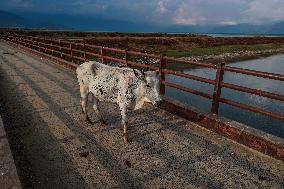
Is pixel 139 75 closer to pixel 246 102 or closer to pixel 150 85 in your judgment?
pixel 150 85

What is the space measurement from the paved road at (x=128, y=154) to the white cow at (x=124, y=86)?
65 centimetres

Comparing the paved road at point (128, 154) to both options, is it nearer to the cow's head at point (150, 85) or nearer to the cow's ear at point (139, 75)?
the cow's head at point (150, 85)

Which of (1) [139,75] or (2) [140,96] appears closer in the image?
(1) [139,75]

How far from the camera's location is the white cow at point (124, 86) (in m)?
6.23

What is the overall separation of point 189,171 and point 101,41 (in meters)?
46.2

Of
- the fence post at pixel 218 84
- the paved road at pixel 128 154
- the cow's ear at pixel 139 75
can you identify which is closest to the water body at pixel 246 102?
the fence post at pixel 218 84

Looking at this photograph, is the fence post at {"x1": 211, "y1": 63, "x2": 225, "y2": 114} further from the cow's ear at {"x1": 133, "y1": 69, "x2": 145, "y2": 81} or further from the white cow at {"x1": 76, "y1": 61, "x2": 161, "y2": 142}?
the cow's ear at {"x1": 133, "y1": 69, "x2": 145, "y2": 81}

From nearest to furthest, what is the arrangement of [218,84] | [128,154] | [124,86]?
[128,154], [124,86], [218,84]

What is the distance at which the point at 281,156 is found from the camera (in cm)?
549

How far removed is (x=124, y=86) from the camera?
6.36m

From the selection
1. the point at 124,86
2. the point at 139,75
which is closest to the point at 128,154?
the point at 124,86

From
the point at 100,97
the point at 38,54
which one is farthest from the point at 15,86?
the point at 38,54

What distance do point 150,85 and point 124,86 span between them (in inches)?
21.0

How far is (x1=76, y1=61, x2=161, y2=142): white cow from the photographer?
623 centimetres
